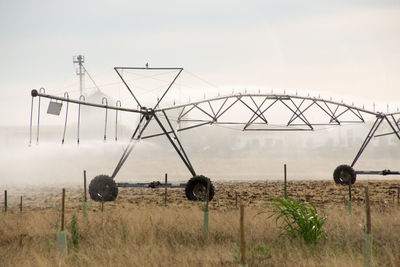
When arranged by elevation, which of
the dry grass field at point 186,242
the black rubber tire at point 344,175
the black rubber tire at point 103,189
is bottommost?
the dry grass field at point 186,242

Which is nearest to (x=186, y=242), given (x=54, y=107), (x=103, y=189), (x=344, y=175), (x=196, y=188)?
(x=54, y=107)

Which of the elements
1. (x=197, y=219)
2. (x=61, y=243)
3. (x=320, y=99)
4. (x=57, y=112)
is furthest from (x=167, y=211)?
(x=320, y=99)

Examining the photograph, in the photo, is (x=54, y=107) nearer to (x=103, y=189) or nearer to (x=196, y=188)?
(x=103, y=189)

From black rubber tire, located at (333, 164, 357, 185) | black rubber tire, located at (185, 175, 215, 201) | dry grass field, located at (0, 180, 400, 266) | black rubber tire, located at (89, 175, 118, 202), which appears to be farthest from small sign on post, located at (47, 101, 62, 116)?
black rubber tire, located at (333, 164, 357, 185)

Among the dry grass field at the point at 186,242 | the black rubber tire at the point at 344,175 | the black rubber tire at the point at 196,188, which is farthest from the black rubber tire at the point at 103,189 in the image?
the black rubber tire at the point at 344,175

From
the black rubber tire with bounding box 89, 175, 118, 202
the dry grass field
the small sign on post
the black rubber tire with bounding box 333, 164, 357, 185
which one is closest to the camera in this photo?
the dry grass field

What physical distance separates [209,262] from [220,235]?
350 cm

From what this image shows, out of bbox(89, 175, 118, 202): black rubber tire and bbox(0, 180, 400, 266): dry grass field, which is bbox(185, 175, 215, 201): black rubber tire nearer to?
bbox(89, 175, 118, 202): black rubber tire

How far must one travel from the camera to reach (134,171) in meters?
84.7

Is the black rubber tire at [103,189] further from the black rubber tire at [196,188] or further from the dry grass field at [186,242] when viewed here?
the dry grass field at [186,242]

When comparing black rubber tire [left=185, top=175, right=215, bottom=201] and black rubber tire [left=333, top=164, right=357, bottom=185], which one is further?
black rubber tire [left=333, top=164, right=357, bottom=185]

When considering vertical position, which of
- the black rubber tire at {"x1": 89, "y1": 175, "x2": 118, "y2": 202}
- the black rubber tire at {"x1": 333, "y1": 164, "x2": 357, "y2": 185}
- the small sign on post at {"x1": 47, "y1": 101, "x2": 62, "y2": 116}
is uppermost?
the small sign on post at {"x1": 47, "y1": 101, "x2": 62, "y2": 116}

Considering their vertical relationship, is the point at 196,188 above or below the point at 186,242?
above

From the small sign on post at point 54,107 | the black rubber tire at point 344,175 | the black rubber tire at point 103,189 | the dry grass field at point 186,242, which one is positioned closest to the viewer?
the dry grass field at point 186,242
